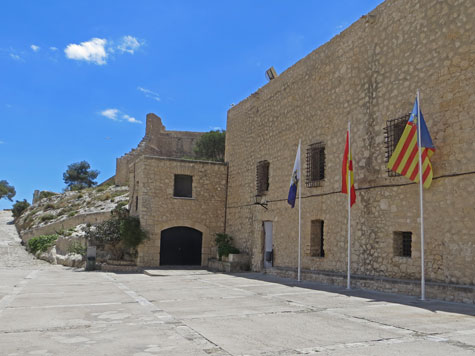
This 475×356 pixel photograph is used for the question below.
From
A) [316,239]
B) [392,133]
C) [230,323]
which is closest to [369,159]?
[392,133]

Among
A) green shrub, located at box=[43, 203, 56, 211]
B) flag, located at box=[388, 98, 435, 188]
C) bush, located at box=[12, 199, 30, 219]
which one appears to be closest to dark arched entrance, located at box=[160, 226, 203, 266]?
flag, located at box=[388, 98, 435, 188]

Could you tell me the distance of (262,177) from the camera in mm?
15648

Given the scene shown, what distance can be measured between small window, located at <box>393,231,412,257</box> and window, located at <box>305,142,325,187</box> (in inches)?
132

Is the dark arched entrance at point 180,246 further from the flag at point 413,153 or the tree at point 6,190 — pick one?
the tree at point 6,190

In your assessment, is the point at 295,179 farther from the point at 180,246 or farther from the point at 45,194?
the point at 45,194

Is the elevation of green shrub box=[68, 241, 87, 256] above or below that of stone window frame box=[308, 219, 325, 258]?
below

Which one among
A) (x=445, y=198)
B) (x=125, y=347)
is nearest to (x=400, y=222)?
(x=445, y=198)

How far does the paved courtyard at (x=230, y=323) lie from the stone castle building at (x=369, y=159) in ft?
4.69

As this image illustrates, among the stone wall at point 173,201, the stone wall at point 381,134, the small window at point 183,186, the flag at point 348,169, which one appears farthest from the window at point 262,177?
the flag at point 348,169

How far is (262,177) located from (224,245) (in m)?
3.12

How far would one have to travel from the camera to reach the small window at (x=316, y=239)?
40.5 ft

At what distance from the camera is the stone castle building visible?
8242mm

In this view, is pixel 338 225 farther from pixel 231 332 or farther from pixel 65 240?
pixel 65 240

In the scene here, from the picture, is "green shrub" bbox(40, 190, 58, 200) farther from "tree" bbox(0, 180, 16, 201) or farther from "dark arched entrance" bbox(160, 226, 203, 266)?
"dark arched entrance" bbox(160, 226, 203, 266)
